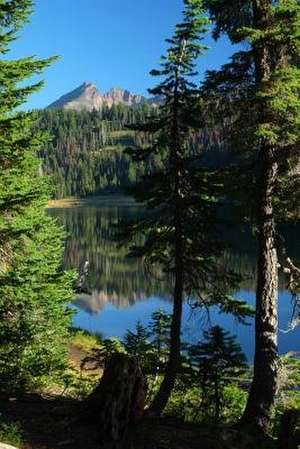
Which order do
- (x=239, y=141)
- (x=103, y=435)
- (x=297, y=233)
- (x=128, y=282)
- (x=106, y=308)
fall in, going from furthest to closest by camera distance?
(x=297, y=233) < (x=128, y=282) < (x=106, y=308) < (x=239, y=141) < (x=103, y=435)

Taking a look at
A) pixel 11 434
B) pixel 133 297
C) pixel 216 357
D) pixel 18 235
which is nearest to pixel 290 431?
pixel 11 434

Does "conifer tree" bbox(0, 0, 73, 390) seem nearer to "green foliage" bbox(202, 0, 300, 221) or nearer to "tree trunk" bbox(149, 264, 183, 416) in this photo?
"tree trunk" bbox(149, 264, 183, 416)

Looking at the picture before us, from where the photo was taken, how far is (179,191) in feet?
51.4

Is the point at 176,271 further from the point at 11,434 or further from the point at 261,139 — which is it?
the point at 11,434

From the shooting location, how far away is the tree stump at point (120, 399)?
32.9 ft

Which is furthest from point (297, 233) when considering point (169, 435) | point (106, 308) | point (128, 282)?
point (169, 435)

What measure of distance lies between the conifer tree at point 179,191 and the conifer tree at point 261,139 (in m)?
2.14

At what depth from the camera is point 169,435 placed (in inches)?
406

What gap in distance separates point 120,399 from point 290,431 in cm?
281

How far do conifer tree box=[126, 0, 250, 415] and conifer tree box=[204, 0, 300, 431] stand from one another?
7.04 feet

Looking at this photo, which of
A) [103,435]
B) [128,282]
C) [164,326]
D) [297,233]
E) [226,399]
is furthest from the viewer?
[297,233]

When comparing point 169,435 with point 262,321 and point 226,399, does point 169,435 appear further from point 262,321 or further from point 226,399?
point 226,399

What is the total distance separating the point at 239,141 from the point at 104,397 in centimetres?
562

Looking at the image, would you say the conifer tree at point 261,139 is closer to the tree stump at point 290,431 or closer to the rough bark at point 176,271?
the rough bark at point 176,271
